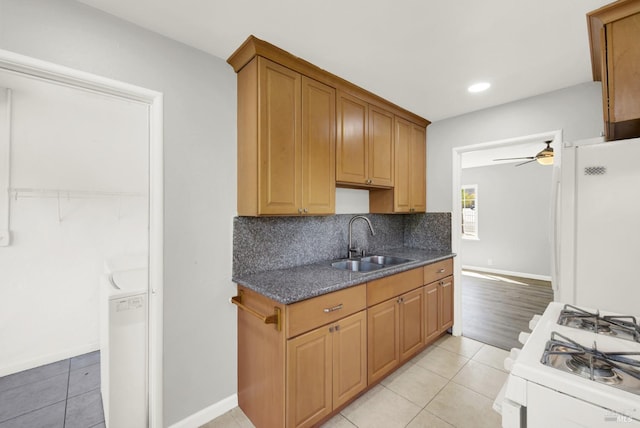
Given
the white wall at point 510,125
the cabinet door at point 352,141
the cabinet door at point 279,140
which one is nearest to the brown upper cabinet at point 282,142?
the cabinet door at point 279,140

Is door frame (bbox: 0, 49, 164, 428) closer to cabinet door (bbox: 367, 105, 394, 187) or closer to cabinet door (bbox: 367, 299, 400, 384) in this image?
cabinet door (bbox: 367, 299, 400, 384)

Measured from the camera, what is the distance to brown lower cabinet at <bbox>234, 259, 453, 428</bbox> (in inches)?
57.7

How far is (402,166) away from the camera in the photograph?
283cm

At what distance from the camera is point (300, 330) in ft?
4.90

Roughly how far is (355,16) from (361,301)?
1781mm

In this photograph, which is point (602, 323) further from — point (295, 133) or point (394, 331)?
point (295, 133)

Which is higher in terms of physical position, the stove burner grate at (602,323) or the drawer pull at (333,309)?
the stove burner grate at (602,323)

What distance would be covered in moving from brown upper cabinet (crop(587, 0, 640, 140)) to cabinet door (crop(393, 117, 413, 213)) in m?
1.56

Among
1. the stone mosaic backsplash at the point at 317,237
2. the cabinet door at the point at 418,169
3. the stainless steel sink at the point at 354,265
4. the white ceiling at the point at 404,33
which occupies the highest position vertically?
the white ceiling at the point at 404,33

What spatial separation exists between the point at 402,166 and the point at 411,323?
62.5 inches

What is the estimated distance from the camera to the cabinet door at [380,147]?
2.47 m

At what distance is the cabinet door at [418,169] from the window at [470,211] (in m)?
3.81

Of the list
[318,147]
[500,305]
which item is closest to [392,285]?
[318,147]

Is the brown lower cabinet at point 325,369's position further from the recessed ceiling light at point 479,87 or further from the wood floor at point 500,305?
the recessed ceiling light at point 479,87
